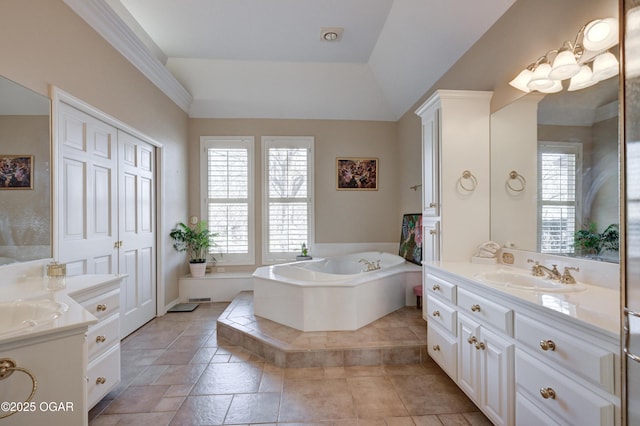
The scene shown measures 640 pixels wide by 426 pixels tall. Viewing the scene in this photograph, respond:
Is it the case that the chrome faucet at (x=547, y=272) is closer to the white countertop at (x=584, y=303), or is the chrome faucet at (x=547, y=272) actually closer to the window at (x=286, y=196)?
the white countertop at (x=584, y=303)

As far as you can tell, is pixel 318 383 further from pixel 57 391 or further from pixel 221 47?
pixel 221 47

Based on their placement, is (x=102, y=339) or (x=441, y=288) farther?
(x=441, y=288)

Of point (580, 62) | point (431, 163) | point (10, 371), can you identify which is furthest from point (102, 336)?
point (580, 62)

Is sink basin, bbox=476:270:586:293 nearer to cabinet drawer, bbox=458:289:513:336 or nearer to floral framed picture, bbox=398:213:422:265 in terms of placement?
cabinet drawer, bbox=458:289:513:336

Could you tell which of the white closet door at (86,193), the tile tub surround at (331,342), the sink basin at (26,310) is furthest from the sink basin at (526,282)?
the white closet door at (86,193)

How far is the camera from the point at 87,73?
7.61 feet

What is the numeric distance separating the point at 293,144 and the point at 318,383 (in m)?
3.41

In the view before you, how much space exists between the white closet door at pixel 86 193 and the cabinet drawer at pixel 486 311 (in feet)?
A: 9.17

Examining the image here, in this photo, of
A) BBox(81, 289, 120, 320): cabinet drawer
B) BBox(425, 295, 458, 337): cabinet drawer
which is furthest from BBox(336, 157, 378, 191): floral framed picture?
BBox(81, 289, 120, 320): cabinet drawer

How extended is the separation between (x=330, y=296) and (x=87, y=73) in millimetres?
2747

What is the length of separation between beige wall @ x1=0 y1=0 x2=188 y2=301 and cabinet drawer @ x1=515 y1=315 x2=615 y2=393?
3.06 m

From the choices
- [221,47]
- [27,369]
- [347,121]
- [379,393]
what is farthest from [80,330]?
[347,121]

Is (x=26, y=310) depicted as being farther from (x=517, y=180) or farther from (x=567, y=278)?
(x=517, y=180)

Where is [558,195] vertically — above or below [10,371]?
above
